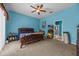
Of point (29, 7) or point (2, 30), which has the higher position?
point (29, 7)

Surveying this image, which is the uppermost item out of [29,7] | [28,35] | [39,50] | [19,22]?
[29,7]

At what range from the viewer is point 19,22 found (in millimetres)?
2566

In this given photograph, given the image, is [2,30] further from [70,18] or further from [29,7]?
[70,18]

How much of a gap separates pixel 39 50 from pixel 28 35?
0.34 m

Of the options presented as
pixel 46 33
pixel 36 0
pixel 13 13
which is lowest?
pixel 46 33

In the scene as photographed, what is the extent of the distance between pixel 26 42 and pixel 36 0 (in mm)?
784

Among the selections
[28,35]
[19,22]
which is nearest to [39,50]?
[28,35]

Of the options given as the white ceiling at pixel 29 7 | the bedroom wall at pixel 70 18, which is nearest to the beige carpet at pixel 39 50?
the bedroom wall at pixel 70 18

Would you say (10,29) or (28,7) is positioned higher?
(28,7)

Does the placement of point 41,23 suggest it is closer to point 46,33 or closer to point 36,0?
point 46,33

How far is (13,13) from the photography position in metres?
2.53

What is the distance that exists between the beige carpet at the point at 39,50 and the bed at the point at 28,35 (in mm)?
82

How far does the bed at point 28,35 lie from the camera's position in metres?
2.54

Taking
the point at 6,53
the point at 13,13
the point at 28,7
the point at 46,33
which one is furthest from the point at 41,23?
the point at 6,53
